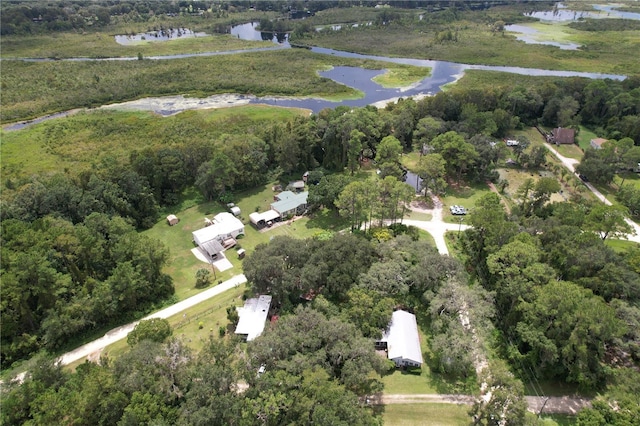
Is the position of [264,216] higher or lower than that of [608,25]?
lower

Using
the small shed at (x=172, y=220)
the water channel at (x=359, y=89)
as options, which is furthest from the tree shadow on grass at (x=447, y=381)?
the water channel at (x=359, y=89)

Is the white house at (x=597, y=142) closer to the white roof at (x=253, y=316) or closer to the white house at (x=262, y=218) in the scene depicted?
the white house at (x=262, y=218)

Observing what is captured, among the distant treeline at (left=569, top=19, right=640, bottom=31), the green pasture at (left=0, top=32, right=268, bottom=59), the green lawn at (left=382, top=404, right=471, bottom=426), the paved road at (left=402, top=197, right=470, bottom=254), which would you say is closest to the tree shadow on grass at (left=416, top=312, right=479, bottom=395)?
the green lawn at (left=382, top=404, right=471, bottom=426)

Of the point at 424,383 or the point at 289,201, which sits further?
the point at 289,201

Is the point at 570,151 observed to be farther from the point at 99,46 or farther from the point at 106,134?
the point at 99,46

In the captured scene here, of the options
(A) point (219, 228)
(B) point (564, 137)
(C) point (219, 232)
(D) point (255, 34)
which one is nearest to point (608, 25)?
(B) point (564, 137)

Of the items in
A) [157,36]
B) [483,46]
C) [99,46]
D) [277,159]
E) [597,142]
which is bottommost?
[277,159]

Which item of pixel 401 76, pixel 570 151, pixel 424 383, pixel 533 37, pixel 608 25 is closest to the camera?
pixel 424 383

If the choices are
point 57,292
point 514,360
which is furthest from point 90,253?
point 514,360
